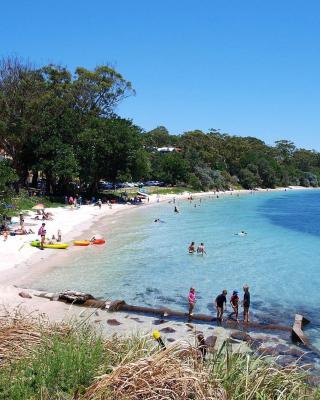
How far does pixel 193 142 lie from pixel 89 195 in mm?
67279

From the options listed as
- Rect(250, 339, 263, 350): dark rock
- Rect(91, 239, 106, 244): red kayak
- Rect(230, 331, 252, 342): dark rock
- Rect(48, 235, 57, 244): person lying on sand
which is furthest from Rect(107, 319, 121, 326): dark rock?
Rect(91, 239, 106, 244): red kayak

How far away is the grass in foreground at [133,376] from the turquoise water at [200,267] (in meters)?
11.2

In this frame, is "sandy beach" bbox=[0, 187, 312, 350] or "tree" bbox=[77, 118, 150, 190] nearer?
"sandy beach" bbox=[0, 187, 312, 350]

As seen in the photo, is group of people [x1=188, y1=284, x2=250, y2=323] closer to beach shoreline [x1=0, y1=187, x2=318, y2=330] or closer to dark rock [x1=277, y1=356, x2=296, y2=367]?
dark rock [x1=277, y1=356, x2=296, y2=367]

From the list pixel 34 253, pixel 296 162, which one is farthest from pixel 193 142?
pixel 34 253

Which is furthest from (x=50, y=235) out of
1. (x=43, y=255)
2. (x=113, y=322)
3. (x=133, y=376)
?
(x=133, y=376)

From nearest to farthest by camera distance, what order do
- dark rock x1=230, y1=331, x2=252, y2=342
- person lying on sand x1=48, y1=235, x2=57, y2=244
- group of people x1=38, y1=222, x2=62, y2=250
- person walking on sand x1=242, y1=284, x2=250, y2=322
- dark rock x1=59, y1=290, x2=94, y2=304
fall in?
dark rock x1=230, y1=331, x2=252, y2=342 < person walking on sand x1=242, y1=284, x2=250, y2=322 < dark rock x1=59, y1=290, x2=94, y2=304 < group of people x1=38, y1=222, x2=62, y2=250 < person lying on sand x1=48, y1=235, x2=57, y2=244

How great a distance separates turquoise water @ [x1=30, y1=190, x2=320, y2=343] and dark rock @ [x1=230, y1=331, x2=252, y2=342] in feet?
8.95

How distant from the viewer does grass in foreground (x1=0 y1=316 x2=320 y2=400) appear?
649cm

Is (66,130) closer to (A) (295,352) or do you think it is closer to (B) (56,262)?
(B) (56,262)

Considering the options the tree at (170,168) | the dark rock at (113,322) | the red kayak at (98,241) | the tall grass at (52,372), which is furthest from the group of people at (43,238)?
the tree at (170,168)

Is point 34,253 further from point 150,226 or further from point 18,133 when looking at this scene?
point 18,133

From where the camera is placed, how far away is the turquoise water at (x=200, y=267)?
22047 mm

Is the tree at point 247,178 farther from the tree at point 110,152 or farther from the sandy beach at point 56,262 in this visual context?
the sandy beach at point 56,262
